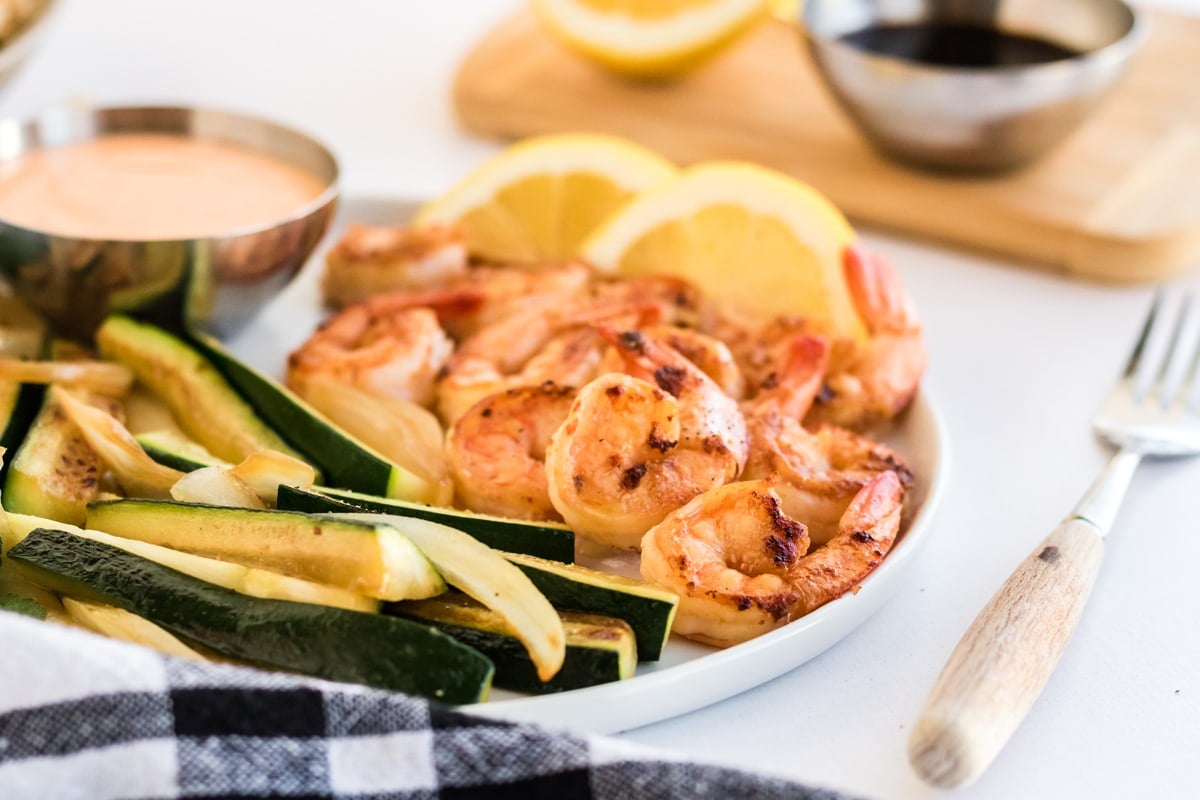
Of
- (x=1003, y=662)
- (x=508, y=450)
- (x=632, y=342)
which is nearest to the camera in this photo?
(x=1003, y=662)

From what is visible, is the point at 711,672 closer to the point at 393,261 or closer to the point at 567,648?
the point at 567,648

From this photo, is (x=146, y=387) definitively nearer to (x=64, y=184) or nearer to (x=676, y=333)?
(x=64, y=184)

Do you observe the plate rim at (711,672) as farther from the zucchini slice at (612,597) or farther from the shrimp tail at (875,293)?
the shrimp tail at (875,293)

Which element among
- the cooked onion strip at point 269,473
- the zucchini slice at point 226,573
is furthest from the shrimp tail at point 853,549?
the cooked onion strip at point 269,473

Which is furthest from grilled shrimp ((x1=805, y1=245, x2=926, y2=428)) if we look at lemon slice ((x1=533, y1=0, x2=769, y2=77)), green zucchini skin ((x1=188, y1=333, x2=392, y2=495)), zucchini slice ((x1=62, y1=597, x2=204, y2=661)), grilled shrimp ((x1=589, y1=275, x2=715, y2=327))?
lemon slice ((x1=533, y1=0, x2=769, y2=77))

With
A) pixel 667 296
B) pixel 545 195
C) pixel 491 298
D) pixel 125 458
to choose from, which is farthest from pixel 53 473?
pixel 545 195

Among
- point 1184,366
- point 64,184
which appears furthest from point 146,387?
point 1184,366

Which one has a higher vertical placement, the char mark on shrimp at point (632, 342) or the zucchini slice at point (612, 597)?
the char mark on shrimp at point (632, 342)
